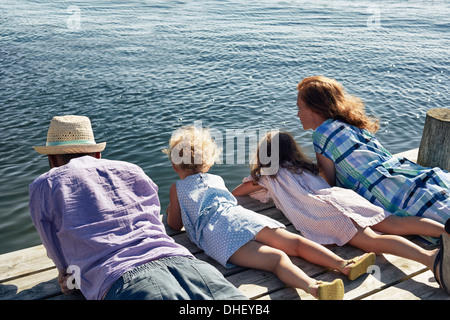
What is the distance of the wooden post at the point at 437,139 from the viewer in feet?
15.1

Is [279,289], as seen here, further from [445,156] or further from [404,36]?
[404,36]

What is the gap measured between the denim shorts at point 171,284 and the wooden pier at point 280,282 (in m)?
0.64

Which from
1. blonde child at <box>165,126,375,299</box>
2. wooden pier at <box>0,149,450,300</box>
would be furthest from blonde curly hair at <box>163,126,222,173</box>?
wooden pier at <box>0,149,450,300</box>

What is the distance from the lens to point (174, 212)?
3.68m

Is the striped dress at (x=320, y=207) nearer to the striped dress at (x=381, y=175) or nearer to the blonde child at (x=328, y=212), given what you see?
the blonde child at (x=328, y=212)

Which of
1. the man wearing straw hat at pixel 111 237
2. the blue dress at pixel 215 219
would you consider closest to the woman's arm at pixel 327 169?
the blue dress at pixel 215 219

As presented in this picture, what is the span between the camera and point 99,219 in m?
2.55

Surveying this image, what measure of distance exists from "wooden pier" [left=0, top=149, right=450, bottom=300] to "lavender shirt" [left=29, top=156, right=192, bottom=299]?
59 cm

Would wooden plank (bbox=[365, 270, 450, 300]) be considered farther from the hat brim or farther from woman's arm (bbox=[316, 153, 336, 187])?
the hat brim

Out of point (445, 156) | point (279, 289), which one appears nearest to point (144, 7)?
point (445, 156)

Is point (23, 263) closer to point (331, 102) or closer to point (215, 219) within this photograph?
point (215, 219)

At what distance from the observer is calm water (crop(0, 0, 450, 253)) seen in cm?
741

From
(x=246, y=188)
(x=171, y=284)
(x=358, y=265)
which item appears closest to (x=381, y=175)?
(x=358, y=265)
